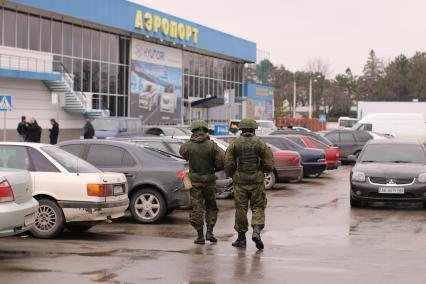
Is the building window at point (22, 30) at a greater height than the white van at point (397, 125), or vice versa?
the building window at point (22, 30)

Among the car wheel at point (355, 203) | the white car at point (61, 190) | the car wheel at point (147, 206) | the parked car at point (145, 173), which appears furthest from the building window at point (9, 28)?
the white car at point (61, 190)

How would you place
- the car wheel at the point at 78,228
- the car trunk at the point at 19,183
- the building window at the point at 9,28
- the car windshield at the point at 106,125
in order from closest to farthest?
the car trunk at the point at 19,183
the car wheel at the point at 78,228
the car windshield at the point at 106,125
the building window at the point at 9,28

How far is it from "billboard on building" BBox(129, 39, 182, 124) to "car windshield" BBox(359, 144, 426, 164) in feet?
106

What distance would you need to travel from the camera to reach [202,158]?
9938 millimetres

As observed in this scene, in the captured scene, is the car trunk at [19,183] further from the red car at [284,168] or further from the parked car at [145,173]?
the red car at [284,168]

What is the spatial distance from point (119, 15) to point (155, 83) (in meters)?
7.50

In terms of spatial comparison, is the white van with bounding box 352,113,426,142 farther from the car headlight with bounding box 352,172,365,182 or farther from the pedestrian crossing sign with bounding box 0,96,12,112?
the car headlight with bounding box 352,172,365,182

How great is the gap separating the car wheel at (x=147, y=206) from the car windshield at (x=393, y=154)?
17.8 ft

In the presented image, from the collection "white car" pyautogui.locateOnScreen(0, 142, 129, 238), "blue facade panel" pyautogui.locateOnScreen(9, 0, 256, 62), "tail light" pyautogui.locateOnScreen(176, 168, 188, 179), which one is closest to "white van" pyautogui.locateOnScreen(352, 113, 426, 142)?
"blue facade panel" pyautogui.locateOnScreen(9, 0, 256, 62)

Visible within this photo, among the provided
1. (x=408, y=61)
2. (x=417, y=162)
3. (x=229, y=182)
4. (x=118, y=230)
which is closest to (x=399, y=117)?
(x=417, y=162)

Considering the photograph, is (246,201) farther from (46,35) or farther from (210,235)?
(46,35)

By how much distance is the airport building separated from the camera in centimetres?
3672

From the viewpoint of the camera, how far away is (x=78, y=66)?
4216cm

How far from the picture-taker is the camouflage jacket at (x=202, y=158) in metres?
9.94
